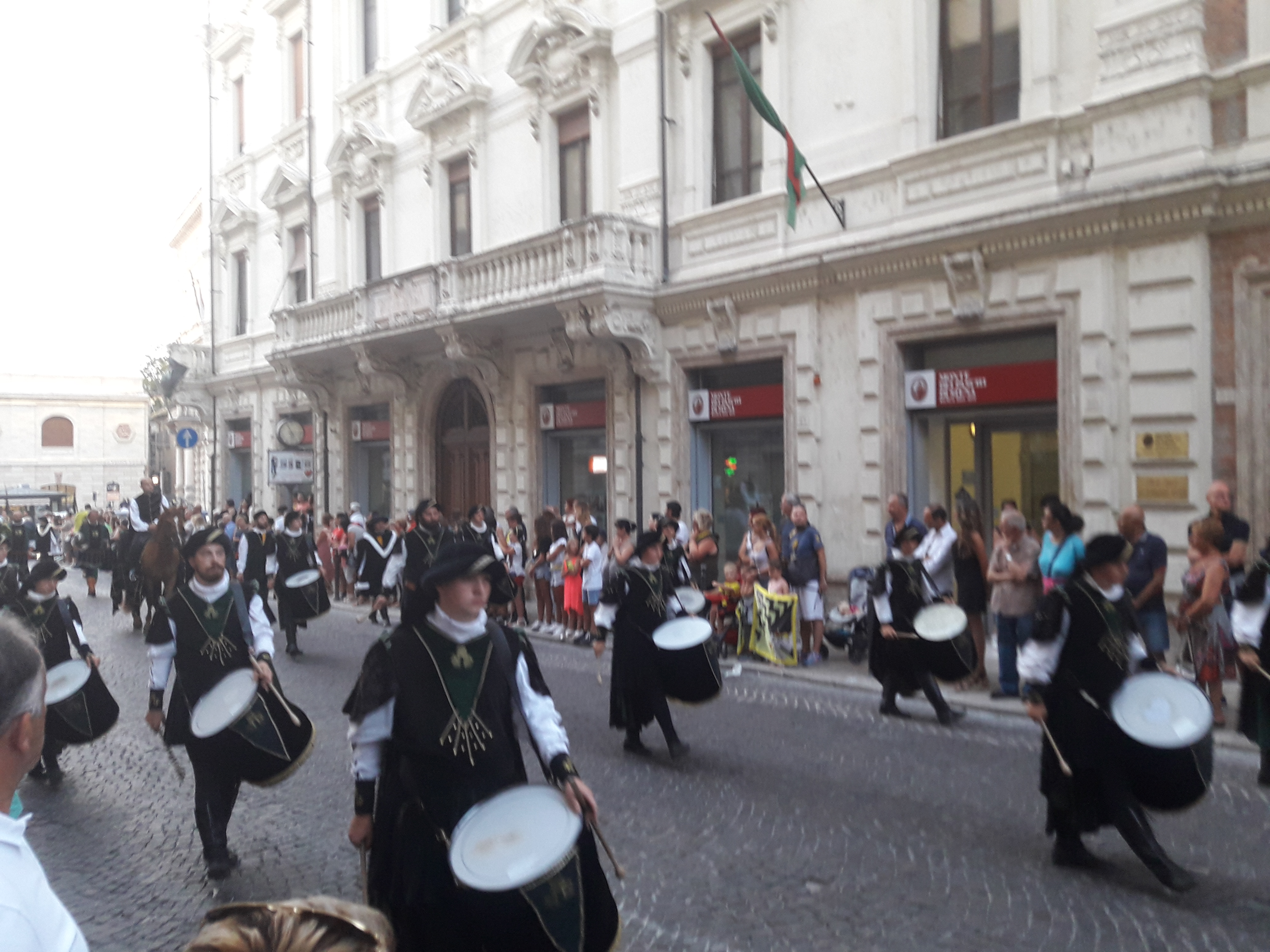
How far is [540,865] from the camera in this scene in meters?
3.12

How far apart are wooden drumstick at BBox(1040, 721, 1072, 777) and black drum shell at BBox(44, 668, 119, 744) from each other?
242 inches

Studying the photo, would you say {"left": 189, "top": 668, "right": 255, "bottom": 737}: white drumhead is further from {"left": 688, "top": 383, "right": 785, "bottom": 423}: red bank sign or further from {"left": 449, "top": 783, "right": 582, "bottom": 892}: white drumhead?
{"left": 688, "top": 383, "right": 785, "bottom": 423}: red bank sign

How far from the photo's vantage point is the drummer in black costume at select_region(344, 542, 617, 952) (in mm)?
3537

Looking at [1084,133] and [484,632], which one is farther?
[1084,133]

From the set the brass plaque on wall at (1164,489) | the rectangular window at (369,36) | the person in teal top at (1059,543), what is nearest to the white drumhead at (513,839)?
the person in teal top at (1059,543)

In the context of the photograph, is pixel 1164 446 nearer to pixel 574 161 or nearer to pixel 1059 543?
pixel 1059 543

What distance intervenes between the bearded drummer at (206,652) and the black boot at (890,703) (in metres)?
5.04

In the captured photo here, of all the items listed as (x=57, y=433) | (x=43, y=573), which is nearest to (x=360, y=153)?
(x=43, y=573)

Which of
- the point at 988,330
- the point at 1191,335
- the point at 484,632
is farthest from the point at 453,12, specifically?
the point at 484,632

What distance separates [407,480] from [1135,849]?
18.7m

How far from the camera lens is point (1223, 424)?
9.95 metres

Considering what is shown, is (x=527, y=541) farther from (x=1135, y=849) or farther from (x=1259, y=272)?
(x=1135, y=849)

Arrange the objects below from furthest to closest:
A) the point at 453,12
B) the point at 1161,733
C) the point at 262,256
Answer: the point at 262,256 → the point at 453,12 → the point at 1161,733

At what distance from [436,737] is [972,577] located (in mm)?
7285
